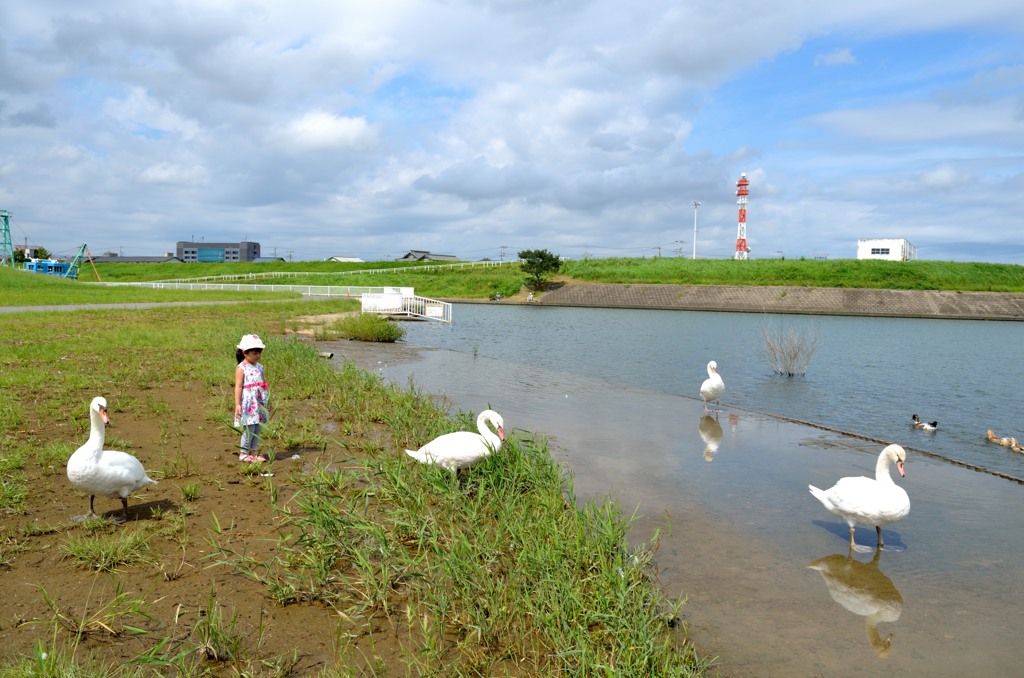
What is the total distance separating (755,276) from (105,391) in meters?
64.8

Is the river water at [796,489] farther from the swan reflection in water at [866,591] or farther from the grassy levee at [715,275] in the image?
the grassy levee at [715,275]

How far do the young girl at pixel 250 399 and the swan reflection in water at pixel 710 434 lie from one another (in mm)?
5802

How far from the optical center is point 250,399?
7.13 m

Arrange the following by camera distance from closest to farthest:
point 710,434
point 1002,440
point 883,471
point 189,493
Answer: point 189,493 → point 883,471 → point 710,434 → point 1002,440

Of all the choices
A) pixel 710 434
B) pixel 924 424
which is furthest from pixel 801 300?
pixel 710 434

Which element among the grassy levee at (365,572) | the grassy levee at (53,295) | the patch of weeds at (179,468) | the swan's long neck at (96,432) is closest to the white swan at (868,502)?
the grassy levee at (365,572)

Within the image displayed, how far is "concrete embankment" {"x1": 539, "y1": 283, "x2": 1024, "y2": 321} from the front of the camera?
55.0m

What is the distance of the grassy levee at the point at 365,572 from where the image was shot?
12.4 feet

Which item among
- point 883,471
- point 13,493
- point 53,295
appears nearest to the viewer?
point 13,493

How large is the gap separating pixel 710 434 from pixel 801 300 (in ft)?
175

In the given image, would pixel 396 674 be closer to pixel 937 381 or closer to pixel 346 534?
pixel 346 534

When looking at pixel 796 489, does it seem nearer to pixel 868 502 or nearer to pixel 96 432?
pixel 868 502

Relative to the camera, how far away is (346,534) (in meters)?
4.97

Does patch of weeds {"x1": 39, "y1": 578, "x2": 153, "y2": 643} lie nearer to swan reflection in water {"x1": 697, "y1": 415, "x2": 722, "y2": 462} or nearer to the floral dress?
the floral dress
